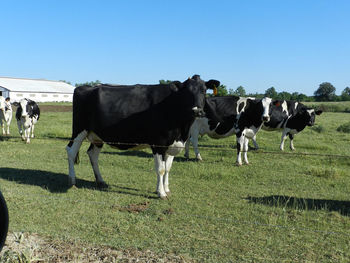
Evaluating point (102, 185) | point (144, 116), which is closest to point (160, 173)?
point (144, 116)

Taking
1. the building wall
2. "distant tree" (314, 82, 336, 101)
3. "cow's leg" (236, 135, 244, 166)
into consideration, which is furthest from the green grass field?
"distant tree" (314, 82, 336, 101)

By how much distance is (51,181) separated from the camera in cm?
774

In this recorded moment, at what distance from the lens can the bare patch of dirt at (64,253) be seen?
12.5 ft

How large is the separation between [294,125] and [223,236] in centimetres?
1039

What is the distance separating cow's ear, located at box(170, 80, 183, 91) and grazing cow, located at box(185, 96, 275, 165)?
168 inches

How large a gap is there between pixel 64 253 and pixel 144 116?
3320 mm

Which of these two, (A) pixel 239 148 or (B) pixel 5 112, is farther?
(B) pixel 5 112

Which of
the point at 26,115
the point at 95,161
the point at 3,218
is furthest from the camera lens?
the point at 26,115

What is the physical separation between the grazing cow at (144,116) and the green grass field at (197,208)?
68 centimetres

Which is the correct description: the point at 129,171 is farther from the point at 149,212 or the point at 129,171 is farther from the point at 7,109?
the point at 7,109

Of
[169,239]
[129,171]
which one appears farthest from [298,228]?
[129,171]

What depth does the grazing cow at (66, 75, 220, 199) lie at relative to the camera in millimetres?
6492

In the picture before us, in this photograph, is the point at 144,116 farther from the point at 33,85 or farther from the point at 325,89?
the point at 325,89

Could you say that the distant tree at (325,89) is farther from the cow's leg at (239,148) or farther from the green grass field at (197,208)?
the green grass field at (197,208)
